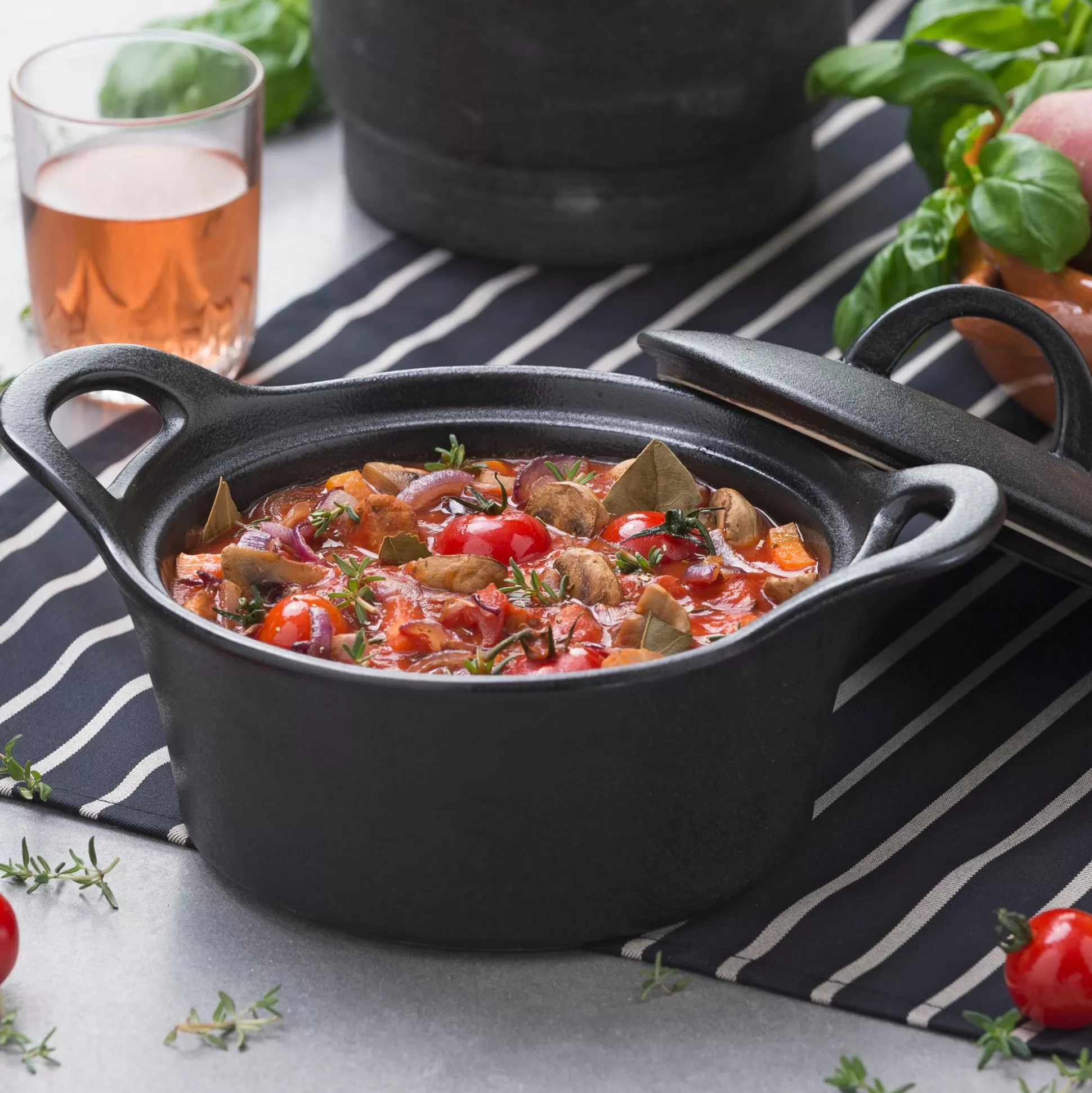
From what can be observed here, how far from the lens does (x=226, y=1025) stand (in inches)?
72.2

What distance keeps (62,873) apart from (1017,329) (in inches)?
53.8

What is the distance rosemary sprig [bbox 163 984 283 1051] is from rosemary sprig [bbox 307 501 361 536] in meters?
0.60

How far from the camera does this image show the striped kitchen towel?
1984 mm

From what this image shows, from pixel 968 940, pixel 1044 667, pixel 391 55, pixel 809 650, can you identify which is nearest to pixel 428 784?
pixel 809 650

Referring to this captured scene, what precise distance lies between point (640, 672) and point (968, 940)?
0.56 metres

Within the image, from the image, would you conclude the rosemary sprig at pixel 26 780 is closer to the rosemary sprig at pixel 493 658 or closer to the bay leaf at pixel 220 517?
the bay leaf at pixel 220 517

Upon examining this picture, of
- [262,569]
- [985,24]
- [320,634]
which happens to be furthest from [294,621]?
[985,24]

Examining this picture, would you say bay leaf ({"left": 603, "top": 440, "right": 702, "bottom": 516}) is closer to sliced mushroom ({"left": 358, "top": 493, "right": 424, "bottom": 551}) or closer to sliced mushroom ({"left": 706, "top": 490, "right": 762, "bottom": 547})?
sliced mushroom ({"left": 706, "top": 490, "right": 762, "bottom": 547})

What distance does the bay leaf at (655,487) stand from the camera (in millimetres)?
2240

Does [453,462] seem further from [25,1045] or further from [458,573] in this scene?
[25,1045]

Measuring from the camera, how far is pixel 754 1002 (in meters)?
1.91

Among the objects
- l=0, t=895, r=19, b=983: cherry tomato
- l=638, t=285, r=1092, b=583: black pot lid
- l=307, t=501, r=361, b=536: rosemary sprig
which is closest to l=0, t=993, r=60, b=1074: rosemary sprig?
l=0, t=895, r=19, b=983: cherry tomato

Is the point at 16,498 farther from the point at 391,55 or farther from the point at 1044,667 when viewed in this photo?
the point at 1044,667

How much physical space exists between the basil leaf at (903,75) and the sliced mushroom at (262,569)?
1545 millimetres
